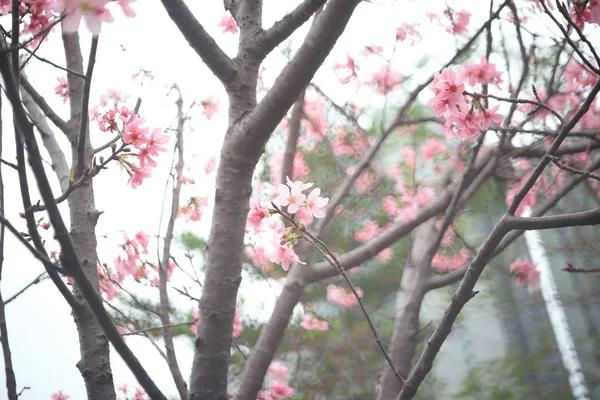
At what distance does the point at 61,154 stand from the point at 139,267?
60cm

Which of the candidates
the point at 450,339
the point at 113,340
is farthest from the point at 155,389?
the point at 450,339

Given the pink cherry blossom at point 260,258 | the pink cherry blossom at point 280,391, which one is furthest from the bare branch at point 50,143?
the pink cherry blossom at point 260,258

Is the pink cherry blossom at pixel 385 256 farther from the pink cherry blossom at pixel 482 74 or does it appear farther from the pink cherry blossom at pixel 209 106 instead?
the pink cherry blossom at pixel 482 74

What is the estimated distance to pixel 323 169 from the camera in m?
2.97

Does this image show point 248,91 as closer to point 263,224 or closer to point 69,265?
point 263,224

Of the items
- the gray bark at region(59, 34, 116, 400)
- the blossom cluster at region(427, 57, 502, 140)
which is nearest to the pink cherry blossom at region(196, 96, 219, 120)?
the gray bark at region(59, 34, 116, 400)

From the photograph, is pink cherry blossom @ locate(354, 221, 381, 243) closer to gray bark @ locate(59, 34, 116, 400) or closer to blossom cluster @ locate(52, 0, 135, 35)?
gray bark @ locate(59, 34, 116, 400)

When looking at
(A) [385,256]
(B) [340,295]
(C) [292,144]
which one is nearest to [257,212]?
(C) [292,144]

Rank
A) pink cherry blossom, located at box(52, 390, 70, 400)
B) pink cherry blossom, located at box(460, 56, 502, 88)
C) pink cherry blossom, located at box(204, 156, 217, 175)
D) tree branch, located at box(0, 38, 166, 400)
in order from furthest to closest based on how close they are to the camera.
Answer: pink cherry blossom, located at box(204, 156, 217, 175)
pink cherry blossom, located at box(52, 390, 70, 400)
pink cherry blossom, located at box(460, 56, 502, 88)
tree branch, located at box(0, 38, 166, 400)

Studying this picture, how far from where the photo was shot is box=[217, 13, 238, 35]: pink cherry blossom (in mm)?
1904

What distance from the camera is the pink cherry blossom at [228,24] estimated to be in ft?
6.25

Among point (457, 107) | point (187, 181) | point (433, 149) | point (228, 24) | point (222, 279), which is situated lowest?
point (222, 279)

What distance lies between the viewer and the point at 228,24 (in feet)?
6.28

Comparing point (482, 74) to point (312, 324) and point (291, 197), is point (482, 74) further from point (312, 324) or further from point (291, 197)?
point (312, 324)
